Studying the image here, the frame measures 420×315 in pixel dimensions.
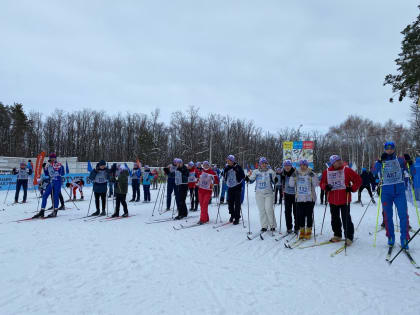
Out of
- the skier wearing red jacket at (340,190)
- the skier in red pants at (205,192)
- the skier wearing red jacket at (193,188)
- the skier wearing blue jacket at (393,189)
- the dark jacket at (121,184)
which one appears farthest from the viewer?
the skier wearing red jacket at (193,188)

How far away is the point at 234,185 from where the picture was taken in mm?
8578

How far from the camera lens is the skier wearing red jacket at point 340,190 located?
6.00 meters

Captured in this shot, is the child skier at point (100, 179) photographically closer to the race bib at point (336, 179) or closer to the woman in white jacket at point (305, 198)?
the woman in white jacket at point (305, 198)

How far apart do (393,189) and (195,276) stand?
→ 4.34 metres

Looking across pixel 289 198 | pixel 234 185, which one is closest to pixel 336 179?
pixel 289 198

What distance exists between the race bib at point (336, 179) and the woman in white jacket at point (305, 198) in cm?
44

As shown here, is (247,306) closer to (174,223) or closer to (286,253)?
(286,253)

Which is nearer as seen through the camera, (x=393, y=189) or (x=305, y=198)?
(x=393, y=189)

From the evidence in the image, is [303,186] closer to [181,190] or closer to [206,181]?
[206,181]

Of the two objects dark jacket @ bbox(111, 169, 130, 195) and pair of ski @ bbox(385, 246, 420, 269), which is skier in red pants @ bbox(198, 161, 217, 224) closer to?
dark jacket @ bbox(111, 169, 130, 195)

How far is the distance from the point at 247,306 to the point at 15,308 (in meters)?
2.66

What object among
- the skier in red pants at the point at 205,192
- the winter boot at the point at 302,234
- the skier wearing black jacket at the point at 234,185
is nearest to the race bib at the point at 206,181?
the skier in red pants at the point at 205,192

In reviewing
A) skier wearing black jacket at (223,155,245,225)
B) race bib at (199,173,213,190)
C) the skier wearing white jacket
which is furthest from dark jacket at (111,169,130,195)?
the skier wearing white jacket

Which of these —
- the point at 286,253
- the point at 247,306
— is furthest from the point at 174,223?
the point at 247,306
